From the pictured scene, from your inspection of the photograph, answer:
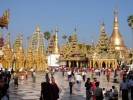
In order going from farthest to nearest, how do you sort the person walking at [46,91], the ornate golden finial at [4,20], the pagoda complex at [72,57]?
the pagoda complex at [72,57], the ornate golden finial at [4,20], the person walking at [46,91]

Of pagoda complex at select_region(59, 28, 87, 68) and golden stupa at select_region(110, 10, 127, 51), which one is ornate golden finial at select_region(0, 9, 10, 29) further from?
golden stupa at select_region(110, 10, 127, 51)

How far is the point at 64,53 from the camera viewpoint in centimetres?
7138

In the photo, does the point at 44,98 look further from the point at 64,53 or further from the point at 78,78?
the point at 64,53

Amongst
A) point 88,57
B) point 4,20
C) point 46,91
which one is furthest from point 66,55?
point 46,91

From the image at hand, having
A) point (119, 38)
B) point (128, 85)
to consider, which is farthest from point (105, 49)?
point (128, 85)

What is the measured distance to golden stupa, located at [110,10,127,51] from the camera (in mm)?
92562

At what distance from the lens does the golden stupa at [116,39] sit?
9256 centimetres

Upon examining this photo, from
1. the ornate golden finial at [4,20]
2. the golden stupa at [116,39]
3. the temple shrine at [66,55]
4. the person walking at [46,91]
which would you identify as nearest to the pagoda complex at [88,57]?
the temple shrine at [66,55]

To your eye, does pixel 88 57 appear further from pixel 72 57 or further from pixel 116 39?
pixel 116 39

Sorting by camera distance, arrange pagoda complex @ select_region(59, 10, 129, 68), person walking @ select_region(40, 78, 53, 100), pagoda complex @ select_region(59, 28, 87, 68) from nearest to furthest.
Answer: person walking @ select_region(40, 78, 53, 100), pagoda complex @ select_region(59, 10, 129, 68), pagoda complex @ select_region(59, 28, 87, 68)

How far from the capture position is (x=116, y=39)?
310 ft

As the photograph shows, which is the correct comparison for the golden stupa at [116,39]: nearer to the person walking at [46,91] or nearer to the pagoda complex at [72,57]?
the pagoda complex at [72,57]

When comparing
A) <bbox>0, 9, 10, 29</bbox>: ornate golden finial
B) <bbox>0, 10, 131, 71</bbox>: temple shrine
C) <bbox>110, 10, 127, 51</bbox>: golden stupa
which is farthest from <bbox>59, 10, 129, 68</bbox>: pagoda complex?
<bbox>0, 9, 10, 29</bbox>: ornate golden finial

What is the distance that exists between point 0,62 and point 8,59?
3233 mm
